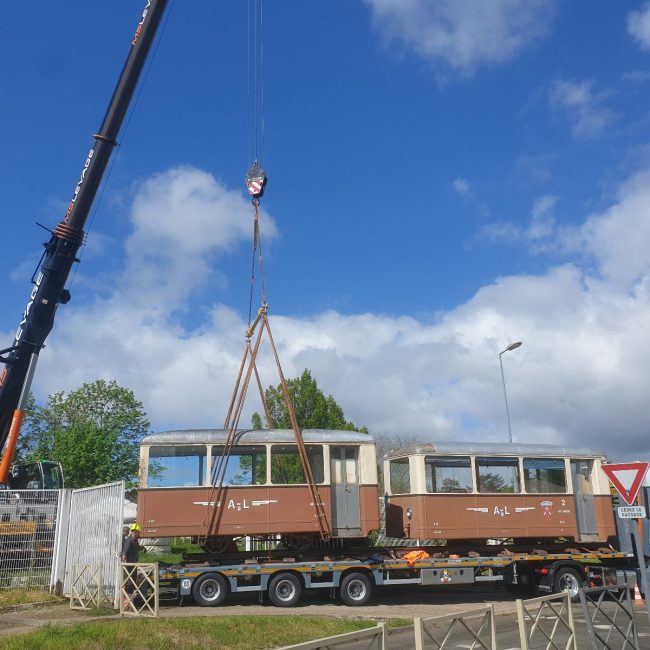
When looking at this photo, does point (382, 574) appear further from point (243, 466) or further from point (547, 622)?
point (547, 622)

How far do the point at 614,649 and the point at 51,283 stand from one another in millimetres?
13845

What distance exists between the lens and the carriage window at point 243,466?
50.5ft

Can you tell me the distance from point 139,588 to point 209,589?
221 cm

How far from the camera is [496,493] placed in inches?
661

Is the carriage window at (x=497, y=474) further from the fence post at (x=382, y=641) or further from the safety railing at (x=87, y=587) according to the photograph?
the fence post at (x=382, y=641)

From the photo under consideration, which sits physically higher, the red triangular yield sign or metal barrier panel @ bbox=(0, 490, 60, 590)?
the red triangular yield sign

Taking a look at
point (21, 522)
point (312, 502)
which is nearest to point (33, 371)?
point (21, 522)

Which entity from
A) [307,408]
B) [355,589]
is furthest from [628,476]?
[307,408]

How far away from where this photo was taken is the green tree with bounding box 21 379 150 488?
35406 millimetres

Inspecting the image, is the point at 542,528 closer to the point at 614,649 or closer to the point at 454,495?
the point at 454,495

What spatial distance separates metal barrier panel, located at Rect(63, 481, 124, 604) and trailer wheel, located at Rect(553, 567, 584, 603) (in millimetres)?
10141

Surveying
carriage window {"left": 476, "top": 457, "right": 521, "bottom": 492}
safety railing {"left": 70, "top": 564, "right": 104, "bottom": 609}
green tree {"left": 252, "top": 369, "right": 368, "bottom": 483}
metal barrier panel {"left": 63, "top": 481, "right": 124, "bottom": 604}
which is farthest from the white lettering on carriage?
green tree {"left": 252, "top": 369, "right": 368, "bottom": 483}

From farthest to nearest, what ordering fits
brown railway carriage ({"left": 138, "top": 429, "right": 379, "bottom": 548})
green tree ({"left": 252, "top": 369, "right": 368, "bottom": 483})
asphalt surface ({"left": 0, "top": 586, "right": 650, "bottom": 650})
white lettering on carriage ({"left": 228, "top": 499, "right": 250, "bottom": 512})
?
green tree ({"left": 252, "top": 369, "right": 368, "bottom": 483}) → white lettering on carriage ({"left": 228, "top": 499, "right": 250, "bottom": 512}) → brown railway carriage ({"left": 138, "top": 429, "right": 379, "bottom": 548}) → asphalt surface ({"left": 0, "top": 586, "right": 650, "bottom": 650})

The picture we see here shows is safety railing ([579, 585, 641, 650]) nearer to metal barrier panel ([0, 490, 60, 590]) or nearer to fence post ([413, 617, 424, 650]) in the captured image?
fence post ([413, 617, 424, 650])
